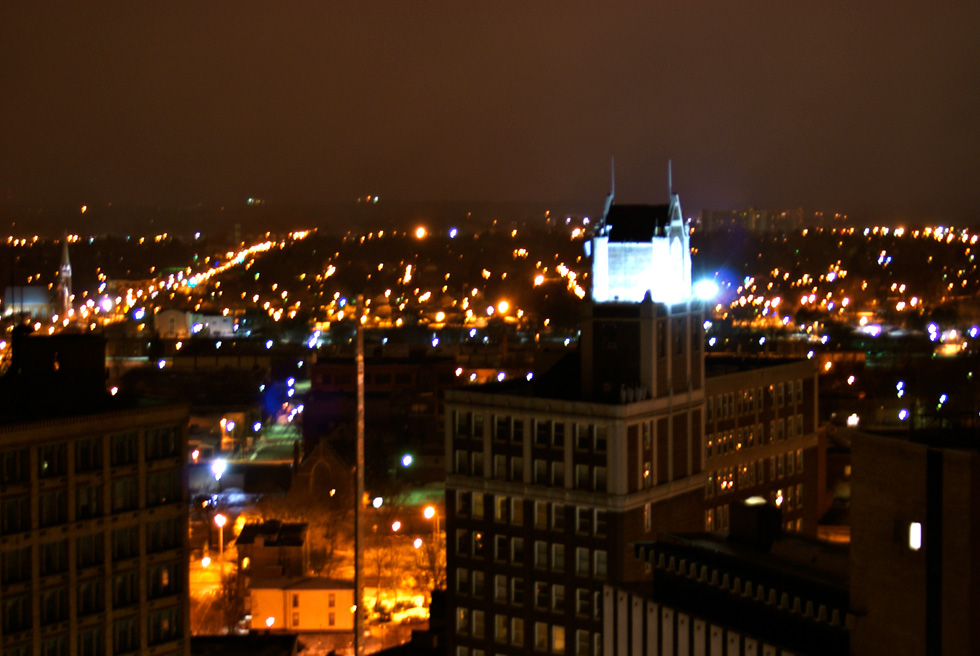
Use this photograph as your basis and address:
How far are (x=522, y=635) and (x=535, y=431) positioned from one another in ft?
12.5

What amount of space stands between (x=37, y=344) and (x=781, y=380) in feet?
58.1

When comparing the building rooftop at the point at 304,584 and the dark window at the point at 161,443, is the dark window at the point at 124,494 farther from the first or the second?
the building rooftop at the point at 304,584

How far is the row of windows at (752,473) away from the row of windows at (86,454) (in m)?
12.3

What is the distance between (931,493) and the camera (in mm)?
12258

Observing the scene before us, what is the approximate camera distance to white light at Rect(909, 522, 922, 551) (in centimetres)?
1243

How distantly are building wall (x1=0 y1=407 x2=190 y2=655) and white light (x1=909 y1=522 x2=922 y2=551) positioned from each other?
1161 cm

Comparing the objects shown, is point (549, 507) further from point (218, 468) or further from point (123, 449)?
point (218, 468)

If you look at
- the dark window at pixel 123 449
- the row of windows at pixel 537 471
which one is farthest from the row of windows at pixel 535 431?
the dark window at pixel 123 449

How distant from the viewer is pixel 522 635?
25.5 meters

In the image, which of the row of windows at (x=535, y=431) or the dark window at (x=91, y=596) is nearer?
the dark window at (x=91, y=596)

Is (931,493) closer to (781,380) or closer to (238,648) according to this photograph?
(238,648)

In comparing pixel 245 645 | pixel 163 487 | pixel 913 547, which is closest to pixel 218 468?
pixel 245 645

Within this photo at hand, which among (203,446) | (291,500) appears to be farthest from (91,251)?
(291,500)

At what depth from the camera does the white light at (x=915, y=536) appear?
12430 mm
